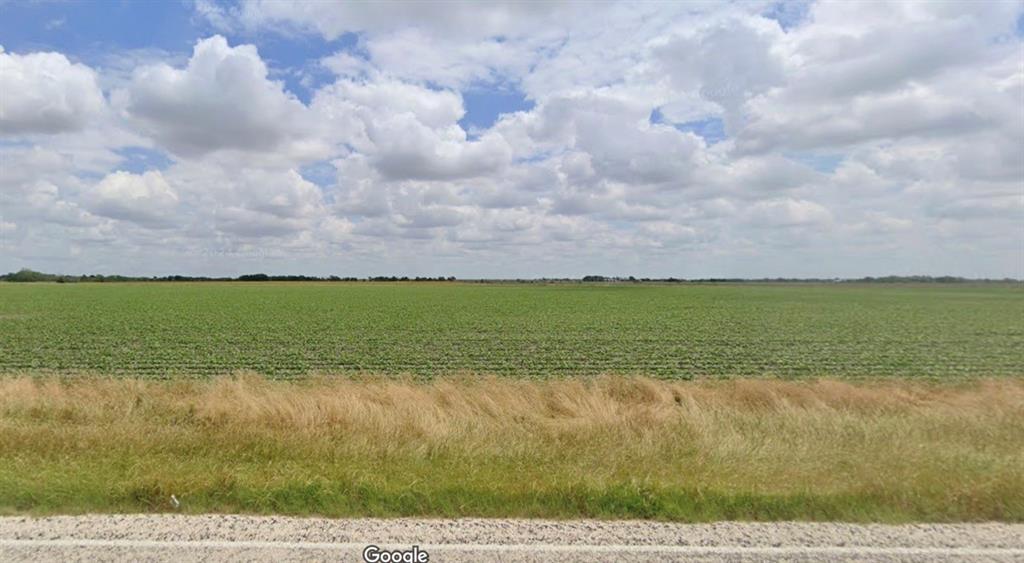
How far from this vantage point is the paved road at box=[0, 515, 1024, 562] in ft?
12.1

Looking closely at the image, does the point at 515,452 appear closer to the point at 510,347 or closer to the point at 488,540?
the point at 488,540

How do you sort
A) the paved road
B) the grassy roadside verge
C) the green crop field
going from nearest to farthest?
the paved road → the grassy roadside verge → the green crop field

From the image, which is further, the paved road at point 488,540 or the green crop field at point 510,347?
the green crop field at point 510,347

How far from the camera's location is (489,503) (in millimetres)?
4602

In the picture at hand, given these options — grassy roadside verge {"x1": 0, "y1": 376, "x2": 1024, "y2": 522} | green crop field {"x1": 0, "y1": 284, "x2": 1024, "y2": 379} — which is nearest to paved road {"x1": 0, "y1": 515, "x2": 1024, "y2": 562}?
grassy roadside verge {"x1": 0, "y1": 376, "x2": 1024, "y2": 522}

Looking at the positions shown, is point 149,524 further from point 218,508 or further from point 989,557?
point 989,557

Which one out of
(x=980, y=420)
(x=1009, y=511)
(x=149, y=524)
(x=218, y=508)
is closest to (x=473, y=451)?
(x=218, y=508)

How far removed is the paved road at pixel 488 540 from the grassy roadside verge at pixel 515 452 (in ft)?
0.79

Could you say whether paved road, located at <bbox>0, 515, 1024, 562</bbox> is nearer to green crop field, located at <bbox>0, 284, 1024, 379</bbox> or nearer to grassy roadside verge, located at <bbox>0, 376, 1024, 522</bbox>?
grassy roadside verge, located at <bbox>0, 376, 1024, 522</bbox>

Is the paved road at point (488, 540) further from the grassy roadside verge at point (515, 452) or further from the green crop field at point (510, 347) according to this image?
the green crop field at point (510, 347)

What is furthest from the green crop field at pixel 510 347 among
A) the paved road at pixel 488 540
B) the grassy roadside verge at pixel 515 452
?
the paved road at pixel 488 540

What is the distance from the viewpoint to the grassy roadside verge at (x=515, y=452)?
458 centimetres

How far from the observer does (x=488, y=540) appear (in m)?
3.93

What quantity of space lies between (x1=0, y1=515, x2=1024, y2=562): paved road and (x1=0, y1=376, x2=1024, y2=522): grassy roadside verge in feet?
0.79
